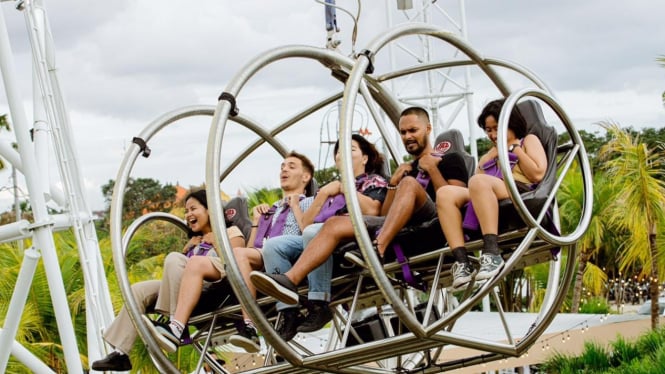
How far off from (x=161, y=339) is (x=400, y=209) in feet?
5.20

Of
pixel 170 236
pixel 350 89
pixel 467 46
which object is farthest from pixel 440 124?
pixel 170 236

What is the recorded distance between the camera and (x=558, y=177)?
575cm

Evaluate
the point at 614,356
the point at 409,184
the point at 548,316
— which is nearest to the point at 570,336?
the point at 614,356

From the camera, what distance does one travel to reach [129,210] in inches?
1702

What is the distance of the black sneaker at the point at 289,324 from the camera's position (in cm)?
576

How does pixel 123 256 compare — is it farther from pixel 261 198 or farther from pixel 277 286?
pixel 261 198

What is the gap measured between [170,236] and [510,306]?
1125 centimetres

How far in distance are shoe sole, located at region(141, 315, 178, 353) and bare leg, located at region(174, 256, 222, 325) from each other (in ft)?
0.45

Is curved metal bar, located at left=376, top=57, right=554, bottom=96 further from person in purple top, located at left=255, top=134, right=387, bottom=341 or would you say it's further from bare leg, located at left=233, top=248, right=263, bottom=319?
bare leg, located at left=233, top=248, right=263, bottom=319

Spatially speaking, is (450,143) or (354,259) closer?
(354,259)

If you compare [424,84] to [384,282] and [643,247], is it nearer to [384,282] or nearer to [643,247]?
[643,247]

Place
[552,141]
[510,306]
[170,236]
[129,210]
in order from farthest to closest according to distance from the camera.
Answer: [129,210]
[170,236]
[510,306]
[552,141]

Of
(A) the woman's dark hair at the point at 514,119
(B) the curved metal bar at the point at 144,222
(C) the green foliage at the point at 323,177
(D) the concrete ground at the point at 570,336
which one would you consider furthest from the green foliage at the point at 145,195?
(A) the woman's dark hair at the point at 514,119

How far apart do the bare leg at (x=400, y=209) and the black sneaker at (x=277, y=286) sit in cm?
52
